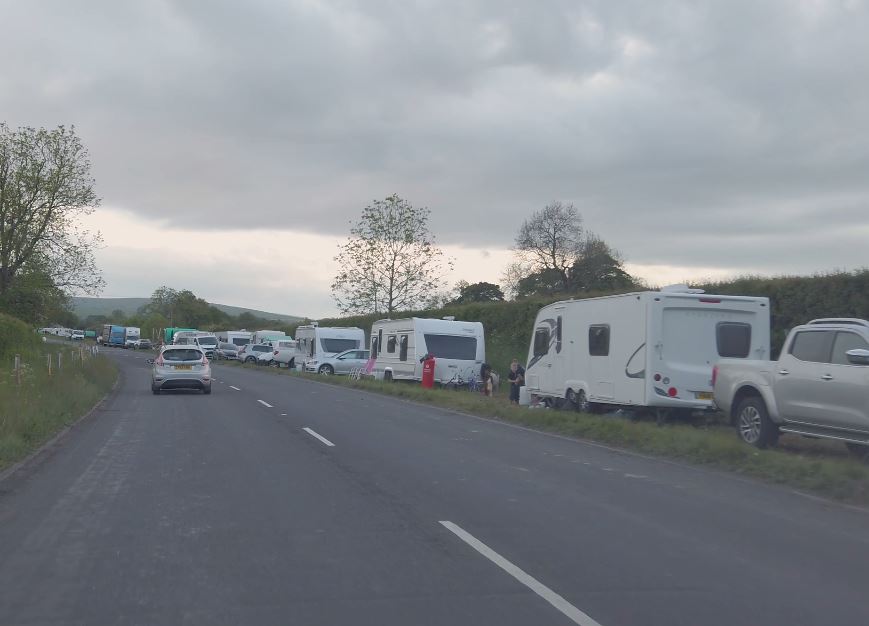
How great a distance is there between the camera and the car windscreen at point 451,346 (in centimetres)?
3303

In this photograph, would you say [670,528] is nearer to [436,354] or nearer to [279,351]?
[436,354]

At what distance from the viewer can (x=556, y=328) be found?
21.3 metres

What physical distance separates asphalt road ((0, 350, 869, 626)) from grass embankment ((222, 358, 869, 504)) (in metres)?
0.56

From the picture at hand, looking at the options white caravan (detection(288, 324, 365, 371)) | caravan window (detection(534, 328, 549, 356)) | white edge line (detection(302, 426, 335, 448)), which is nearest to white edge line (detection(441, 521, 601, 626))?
white edge line (detection(302, 426, 335, 448))

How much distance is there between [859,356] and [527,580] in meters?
7.18

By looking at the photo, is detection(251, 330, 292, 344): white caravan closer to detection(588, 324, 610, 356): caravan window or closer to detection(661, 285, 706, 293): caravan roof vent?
detection(588, 324, 610, 356): caravan window

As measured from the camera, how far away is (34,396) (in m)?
19.0

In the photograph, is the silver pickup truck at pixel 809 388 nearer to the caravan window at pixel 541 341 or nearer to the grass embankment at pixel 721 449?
the grass embankment at pixel 721 449

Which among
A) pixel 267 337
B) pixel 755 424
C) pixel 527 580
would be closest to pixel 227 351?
pixel 267 337

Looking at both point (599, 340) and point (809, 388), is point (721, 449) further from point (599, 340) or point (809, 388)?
point (599, 340)

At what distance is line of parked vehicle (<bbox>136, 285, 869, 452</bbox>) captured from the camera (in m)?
13.0

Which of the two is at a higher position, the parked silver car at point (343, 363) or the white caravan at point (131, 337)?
the white caravan at point (131, 337)

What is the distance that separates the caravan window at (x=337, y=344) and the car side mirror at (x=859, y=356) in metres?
35.2

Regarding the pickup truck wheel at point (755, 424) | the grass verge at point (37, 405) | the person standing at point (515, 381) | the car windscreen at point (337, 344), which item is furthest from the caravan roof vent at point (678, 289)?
the car windscreen at point (337, 344)
